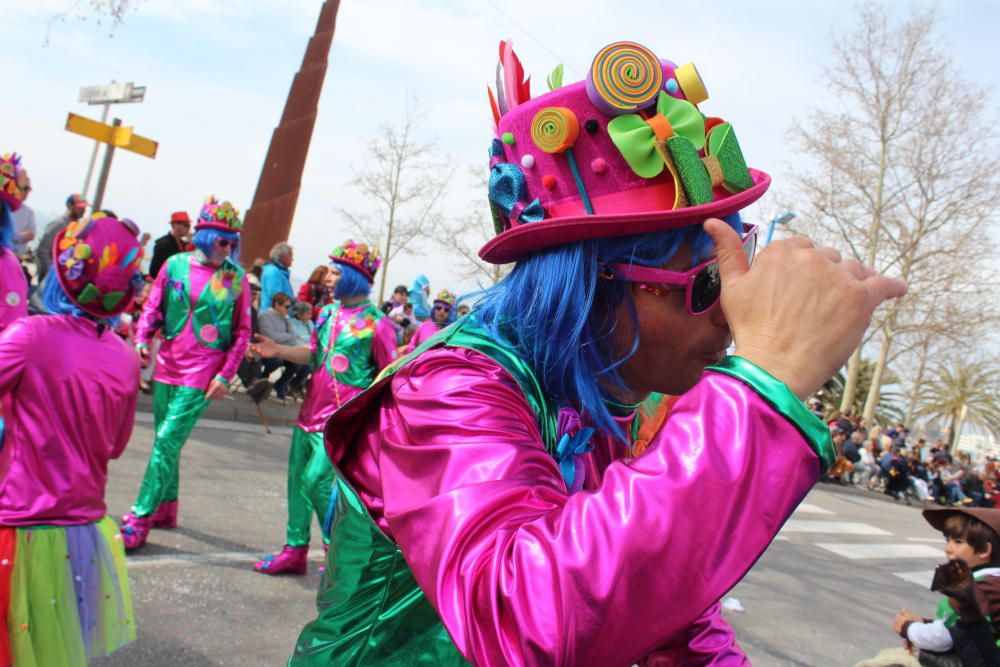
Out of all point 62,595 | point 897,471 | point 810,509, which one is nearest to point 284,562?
point 62,595

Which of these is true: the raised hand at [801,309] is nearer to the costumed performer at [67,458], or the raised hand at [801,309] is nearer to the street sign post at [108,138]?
the costumed performer at [67,458]

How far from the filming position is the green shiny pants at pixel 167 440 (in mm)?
5004

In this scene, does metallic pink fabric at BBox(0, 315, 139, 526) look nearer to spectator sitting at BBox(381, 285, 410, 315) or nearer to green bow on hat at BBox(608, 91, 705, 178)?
green bow on hat at BBox(608, 91, 705, 178)

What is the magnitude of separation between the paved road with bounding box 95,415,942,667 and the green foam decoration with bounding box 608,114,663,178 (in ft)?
2.20

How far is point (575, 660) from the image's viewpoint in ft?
2.88

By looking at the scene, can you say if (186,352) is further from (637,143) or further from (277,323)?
(277,323)

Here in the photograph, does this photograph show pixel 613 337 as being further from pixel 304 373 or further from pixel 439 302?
pixel 304 373

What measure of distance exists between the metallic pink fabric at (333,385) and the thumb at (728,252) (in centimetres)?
412

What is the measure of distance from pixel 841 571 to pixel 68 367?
8.51 m

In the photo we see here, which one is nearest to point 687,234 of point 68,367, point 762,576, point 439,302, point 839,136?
point 68,367

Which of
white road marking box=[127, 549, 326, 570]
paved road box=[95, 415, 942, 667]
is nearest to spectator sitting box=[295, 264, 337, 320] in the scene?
paved road box=[95, 415, 942, 667]

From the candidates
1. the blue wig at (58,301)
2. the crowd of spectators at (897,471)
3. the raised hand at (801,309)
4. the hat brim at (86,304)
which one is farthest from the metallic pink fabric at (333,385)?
the crowd of spectators at (897,471)

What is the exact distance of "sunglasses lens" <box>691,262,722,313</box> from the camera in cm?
136

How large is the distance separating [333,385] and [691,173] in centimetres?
433
